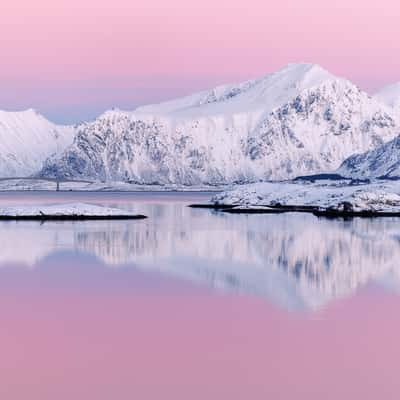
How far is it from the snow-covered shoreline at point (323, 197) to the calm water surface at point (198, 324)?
175 ft

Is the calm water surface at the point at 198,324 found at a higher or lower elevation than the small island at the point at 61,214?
higher

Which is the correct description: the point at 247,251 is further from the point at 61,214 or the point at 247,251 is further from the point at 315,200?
the point at 315,200

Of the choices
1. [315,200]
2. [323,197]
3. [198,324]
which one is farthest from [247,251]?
[315,200]

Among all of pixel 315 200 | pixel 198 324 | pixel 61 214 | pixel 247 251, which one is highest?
pixel 198 324

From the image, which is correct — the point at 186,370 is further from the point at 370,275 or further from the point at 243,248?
the point at 243,248

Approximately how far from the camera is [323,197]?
373ft

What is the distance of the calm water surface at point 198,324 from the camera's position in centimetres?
1673

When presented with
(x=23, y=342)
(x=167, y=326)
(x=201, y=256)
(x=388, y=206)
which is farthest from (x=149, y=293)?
(x=388, y=206)

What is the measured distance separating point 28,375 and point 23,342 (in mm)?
3078

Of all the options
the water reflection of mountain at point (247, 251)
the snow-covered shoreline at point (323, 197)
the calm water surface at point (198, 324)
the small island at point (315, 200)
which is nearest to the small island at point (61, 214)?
the water reflection of mountain at point (247, 251)

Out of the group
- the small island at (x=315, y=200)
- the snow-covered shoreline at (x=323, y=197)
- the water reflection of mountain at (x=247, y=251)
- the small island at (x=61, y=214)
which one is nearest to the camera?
the water reflection of mountain at (x=247, y=251)

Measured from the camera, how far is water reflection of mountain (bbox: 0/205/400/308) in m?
31.5

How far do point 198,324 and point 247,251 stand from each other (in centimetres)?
2338

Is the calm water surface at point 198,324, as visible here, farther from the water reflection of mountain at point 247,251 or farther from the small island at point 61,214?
the small island at point 61,214
